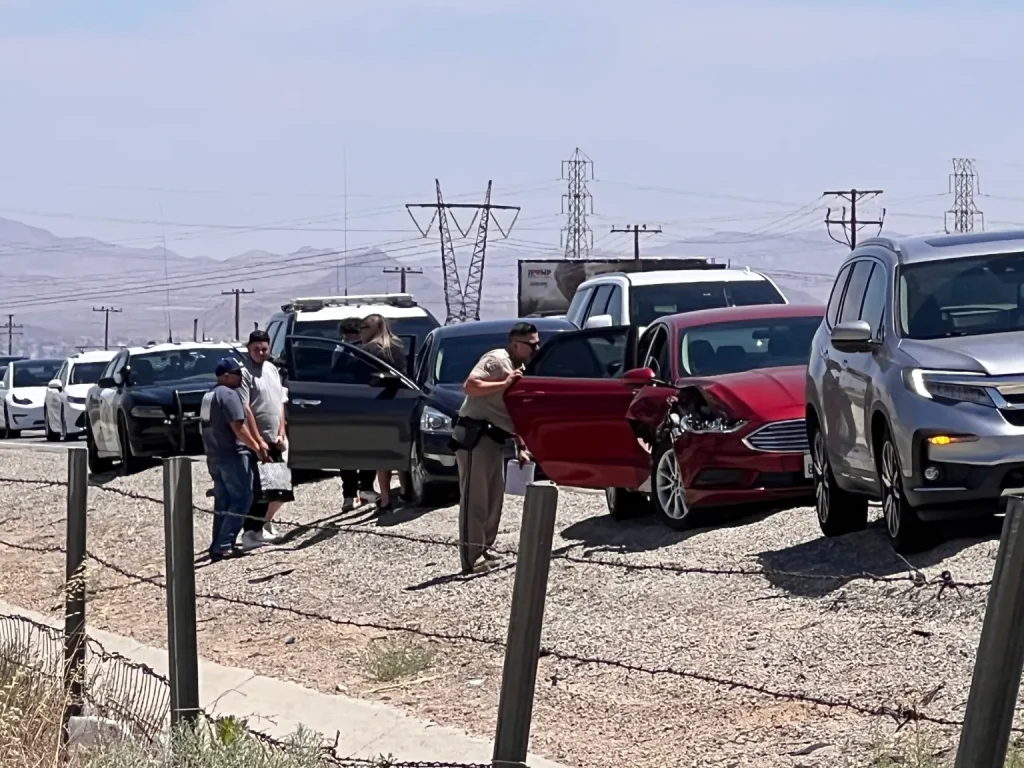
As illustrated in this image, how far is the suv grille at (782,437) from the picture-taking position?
41.0 ft

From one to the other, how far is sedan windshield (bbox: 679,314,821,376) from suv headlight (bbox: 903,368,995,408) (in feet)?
11.6

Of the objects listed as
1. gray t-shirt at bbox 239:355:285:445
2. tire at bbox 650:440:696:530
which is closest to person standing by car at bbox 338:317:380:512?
gray t-shirt at bbox 239:355:285:445

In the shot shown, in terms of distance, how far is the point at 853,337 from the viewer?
10.3 meters

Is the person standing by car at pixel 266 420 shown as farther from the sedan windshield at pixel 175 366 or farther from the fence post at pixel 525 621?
the fence post at pixel 525 621

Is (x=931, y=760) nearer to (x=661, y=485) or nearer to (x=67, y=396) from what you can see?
(x=661, y=485)

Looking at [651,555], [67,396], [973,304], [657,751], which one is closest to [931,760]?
[657,751]

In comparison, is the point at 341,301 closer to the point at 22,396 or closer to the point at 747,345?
the point at 747,345

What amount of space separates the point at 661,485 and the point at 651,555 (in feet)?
3.39

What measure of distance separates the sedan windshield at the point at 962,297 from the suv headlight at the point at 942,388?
18.3 inches

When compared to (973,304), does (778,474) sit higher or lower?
lower

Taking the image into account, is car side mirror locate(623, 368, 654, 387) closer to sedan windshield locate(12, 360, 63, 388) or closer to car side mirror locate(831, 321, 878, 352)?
car side mirror locate(831, 321, 878, 352)

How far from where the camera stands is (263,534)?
51.9 ft

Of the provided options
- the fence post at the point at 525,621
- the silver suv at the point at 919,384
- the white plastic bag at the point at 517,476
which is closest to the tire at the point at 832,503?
the silver suv at the point at 919,384

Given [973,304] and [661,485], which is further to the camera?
[661,485]
